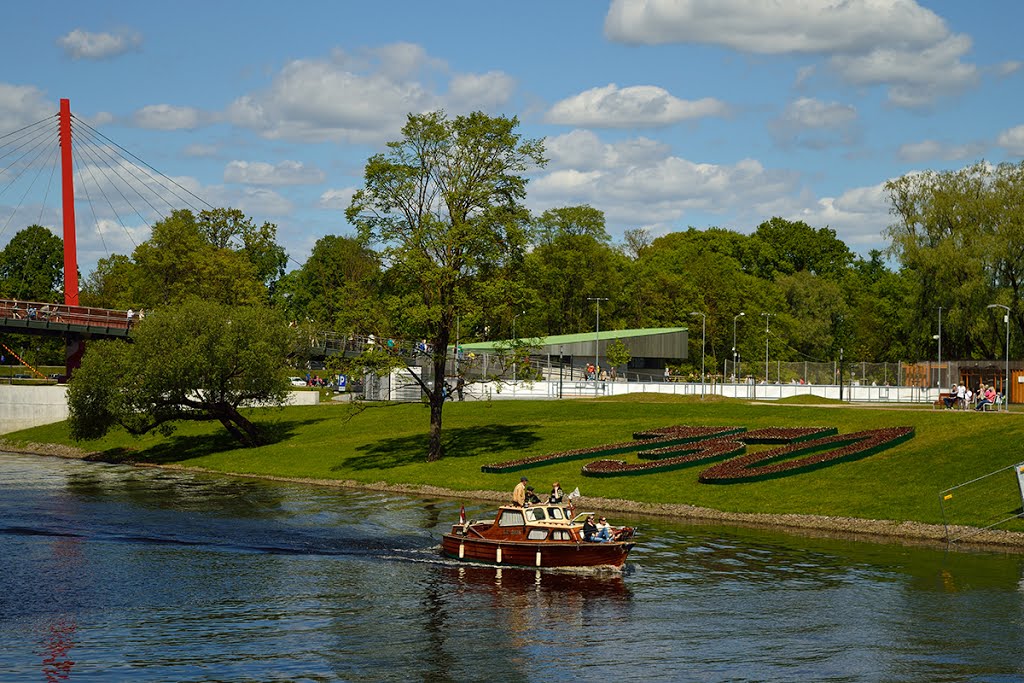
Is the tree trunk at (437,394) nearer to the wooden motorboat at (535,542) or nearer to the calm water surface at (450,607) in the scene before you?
the calm water surface at (450,607)

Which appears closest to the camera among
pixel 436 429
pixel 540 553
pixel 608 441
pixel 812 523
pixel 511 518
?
pixel 540 553

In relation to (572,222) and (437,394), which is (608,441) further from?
(572,222)

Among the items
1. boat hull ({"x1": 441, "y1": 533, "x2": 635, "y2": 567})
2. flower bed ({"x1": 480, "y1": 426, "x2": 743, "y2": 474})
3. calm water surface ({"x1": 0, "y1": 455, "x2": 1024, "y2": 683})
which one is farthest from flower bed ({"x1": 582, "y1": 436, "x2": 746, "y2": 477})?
boat hull ({"x1": 441, "y1": 533, "x2": 635, "y2": 567})

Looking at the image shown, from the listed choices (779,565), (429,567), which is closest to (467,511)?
(429,567)

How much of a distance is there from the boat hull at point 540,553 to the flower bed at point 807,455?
68.2 ft

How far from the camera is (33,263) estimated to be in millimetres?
189375

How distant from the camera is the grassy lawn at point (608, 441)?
2399 inches

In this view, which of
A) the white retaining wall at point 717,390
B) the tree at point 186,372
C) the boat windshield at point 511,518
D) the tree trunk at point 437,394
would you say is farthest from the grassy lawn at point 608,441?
the boat windshield at point 511,518

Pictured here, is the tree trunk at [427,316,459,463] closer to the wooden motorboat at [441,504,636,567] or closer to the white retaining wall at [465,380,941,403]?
the wooden motorboat at [441,504,636,567]

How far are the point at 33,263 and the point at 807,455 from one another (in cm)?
15632

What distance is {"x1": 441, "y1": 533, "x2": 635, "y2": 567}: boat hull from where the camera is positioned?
153 ft

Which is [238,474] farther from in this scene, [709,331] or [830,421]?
[709,331]

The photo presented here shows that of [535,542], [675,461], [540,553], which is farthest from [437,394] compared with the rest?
[540,553]

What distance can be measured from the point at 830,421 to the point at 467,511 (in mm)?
30660
